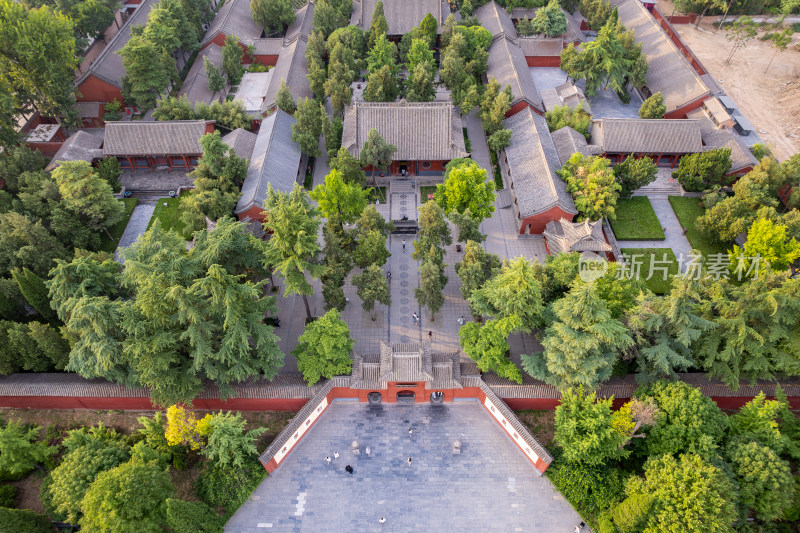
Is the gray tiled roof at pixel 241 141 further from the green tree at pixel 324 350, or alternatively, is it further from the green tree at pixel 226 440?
the green tree at pixel 226 440

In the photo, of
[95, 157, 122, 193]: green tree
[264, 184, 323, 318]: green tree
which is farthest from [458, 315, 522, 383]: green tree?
[95, 157, 122, 193]: green tree

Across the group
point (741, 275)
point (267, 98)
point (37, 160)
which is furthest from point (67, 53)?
point (741, 275)

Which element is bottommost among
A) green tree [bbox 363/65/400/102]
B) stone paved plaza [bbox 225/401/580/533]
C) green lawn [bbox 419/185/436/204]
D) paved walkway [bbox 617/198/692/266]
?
stone paved plaza [bbox 225/401/580/533]

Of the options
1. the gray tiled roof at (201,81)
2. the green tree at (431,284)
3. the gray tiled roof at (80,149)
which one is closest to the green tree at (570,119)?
the green tree at (431,284)

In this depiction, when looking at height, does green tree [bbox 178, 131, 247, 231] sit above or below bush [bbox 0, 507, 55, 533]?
above

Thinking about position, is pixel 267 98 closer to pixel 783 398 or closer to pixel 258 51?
pixel 258 51

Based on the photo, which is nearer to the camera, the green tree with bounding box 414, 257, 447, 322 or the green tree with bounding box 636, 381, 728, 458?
the green tree with bounding box 636, 381, 728, 458

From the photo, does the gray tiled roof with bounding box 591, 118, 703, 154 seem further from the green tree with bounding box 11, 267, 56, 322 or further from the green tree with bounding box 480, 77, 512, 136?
the green tree with bounding box 11, 267, 56, 322
